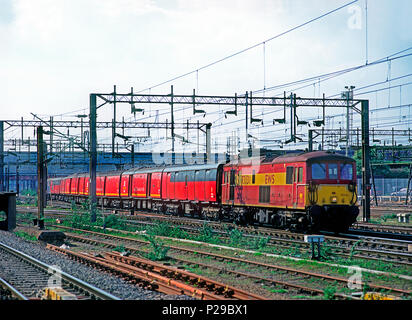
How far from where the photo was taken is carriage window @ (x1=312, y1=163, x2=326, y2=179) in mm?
24125

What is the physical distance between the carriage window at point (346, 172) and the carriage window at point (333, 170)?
0.29 metres

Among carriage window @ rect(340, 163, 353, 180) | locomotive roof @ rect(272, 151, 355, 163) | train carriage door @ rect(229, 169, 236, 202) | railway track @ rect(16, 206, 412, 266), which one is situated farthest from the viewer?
train carriage door @ rect(229, 169, 236, 202)

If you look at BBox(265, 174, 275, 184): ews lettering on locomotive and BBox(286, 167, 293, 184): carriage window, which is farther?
BBox(265, 174, 275, 184): ews lettering on locomotive

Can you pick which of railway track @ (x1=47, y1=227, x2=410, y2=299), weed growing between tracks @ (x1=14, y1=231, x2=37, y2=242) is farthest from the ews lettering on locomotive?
weed growing between tracks @ (x1=14, y1=231, x2=37, y2=242)

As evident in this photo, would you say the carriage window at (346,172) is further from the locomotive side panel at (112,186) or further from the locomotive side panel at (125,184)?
the locomotive side panel at (112,186)

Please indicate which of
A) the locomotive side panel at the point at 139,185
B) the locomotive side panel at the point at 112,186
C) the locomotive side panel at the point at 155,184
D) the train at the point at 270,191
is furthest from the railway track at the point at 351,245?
the locomotive side panel at the point at 112,186

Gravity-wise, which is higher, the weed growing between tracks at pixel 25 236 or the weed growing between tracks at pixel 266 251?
the weed growing between tracks at pixel 266 251

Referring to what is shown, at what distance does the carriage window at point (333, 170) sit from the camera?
24469 mm

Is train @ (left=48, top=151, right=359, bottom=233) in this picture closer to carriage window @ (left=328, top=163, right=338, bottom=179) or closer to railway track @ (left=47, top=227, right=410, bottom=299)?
carriage window @ (left=328, top=163, right=338, bottom=179)

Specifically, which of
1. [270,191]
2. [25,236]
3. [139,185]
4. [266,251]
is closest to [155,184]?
[139,185]

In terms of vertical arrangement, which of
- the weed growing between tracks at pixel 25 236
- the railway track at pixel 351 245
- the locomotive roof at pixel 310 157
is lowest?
the weed growing between tracks at pixel 25 236

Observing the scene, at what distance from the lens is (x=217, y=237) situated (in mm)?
25047

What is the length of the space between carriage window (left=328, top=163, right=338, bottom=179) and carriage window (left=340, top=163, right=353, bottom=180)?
29 cm

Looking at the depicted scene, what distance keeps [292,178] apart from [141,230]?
9.15 m
